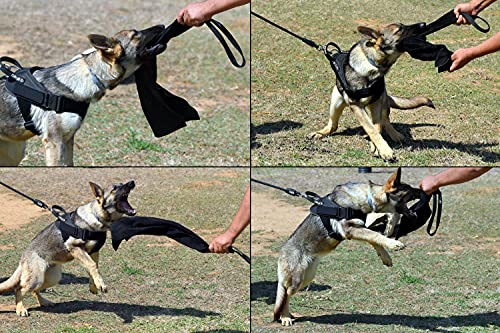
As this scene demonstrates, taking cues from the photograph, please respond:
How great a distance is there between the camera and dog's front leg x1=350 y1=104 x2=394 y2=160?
7098mm

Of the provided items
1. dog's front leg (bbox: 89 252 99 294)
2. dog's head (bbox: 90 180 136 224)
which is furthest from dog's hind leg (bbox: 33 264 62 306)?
dog's head (bbox: 90 180 136 224)

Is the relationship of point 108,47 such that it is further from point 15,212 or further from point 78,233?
point 15,212

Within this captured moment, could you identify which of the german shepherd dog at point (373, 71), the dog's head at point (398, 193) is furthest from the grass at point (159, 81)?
the dog's head at point (398, 193)

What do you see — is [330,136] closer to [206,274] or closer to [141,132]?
[206,274]

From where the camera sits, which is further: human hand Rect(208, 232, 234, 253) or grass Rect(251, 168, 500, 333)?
grass Rect(251, 168, 500, 333)

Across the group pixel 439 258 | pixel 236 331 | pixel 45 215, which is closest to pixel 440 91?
pixel 439 258

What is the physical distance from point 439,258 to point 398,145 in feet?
6.95

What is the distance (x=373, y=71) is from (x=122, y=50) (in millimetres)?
2296

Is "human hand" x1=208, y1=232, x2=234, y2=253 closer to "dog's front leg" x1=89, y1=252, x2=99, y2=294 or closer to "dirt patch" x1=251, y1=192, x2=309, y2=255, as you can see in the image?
"dog's front leg" x1=89, y1=252, x2=99, y2=294

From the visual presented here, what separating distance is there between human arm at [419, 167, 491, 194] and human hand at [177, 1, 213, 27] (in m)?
2.47

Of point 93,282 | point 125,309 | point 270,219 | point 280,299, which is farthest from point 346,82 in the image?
point 270,219

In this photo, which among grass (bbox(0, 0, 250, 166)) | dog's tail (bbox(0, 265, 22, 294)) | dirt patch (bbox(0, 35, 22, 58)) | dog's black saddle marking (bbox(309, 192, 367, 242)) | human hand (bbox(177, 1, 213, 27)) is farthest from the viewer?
dirt patch (bbox(0, 35, 22, 58))

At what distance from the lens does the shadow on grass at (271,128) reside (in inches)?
334

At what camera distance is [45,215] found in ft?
35.2
